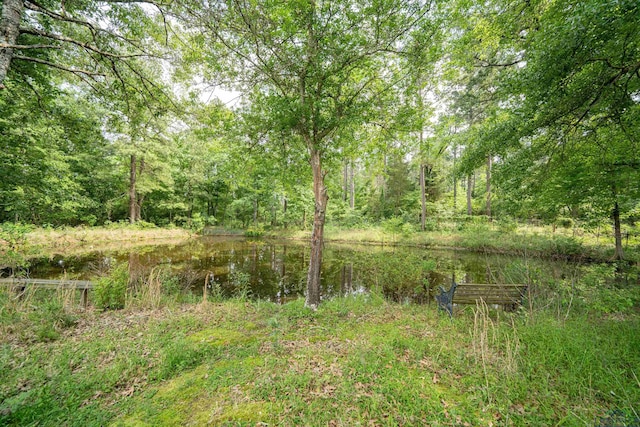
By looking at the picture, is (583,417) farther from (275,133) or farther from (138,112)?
(138,112)

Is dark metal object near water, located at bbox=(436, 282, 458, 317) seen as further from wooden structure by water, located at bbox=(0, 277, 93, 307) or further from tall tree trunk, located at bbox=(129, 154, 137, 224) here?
tall tree trunk, located at bbox=(129, 154, 137, 224)

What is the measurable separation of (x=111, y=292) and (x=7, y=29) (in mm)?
5142

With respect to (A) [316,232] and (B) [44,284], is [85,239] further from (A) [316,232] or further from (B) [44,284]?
(A) [316,232]

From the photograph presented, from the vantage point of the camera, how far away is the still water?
291 inches

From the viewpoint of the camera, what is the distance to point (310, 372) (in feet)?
9.79

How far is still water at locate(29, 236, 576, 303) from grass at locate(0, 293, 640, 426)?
1.89 metres

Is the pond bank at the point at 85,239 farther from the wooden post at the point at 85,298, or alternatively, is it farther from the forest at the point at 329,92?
the wooden post at the point at 85,298

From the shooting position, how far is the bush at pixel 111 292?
5402mm

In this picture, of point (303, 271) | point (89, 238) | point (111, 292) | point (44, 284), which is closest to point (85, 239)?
point (89, 238)

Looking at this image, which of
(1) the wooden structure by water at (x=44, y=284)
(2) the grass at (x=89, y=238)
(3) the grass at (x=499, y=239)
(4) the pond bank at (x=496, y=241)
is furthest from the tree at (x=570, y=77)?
(2) the grass at (x=89, y=238)

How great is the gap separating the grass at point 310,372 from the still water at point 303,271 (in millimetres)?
1892

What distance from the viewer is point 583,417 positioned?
2254mm

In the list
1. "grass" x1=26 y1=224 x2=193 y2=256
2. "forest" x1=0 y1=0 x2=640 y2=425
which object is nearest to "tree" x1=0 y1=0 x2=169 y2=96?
"forest" x1=0 y1=0 x2=640 y2=425

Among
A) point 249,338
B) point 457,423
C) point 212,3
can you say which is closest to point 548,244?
point 457,423
